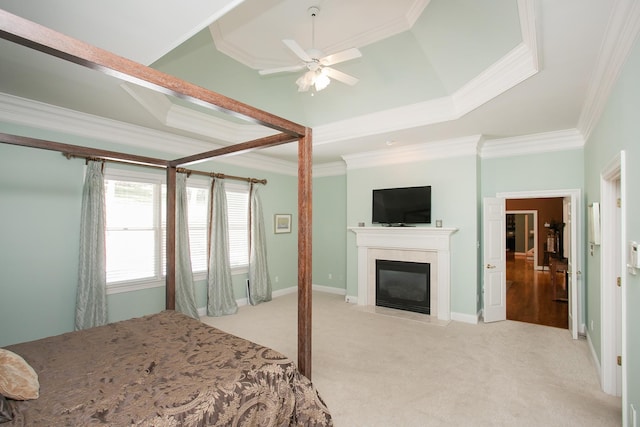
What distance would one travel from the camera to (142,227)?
4469 millimetres

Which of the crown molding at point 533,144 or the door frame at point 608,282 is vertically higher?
the crown molding at point 533,144

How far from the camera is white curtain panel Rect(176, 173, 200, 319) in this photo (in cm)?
471

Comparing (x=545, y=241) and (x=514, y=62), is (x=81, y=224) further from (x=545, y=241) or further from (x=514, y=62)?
(x=545, y=241)

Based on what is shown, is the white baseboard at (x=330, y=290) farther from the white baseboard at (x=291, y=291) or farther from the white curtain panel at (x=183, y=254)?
the white curtain panel at (x=183, y=254)

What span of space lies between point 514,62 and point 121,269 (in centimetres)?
521

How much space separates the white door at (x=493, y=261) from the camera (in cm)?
481

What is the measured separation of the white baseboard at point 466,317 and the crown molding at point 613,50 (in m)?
3.06

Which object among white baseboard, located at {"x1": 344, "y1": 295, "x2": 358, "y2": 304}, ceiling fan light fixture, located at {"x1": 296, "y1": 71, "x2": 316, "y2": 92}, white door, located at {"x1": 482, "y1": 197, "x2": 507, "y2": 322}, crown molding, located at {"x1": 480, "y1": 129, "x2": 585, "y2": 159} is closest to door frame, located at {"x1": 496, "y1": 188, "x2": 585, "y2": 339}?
crown molding, located at {"x1": 480, "y1": 129, "x2": 585, "y2": 159}

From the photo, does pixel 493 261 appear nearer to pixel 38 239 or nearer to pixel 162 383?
pixel 162 383

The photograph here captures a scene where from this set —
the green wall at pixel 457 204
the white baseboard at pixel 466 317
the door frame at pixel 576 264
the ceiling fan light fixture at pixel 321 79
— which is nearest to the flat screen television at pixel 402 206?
the green wall at pixel 457 204

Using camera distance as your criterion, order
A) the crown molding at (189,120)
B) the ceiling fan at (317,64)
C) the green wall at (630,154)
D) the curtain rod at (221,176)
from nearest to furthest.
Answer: the green wall at (630,154)
the ceiling fan at (317,64)
the crown molding at (189,120)
the curtain rod at (221,176)

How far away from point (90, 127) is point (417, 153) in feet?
15.7

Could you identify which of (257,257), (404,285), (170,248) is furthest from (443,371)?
(257,257)

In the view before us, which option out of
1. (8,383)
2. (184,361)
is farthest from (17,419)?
(184,361)
